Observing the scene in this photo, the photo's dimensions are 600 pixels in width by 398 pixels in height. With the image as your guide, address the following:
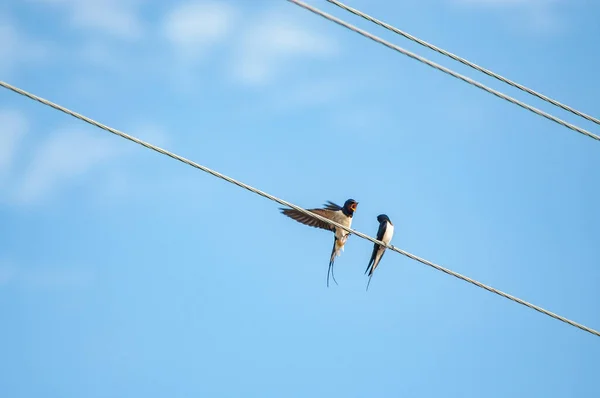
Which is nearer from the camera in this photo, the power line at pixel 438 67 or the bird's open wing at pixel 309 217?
the power line at pixel 438 67

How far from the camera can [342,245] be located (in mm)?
10852

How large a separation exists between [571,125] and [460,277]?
3.56ft

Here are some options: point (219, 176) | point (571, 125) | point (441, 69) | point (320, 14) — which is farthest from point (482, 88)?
point (219, 176)

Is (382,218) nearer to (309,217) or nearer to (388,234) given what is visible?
(388,234)

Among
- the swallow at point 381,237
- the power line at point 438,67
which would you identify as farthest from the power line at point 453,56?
the swallow at point 381,237

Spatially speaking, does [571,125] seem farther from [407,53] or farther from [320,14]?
[320,14]

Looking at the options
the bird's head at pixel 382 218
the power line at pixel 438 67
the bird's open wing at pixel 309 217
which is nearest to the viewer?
the power line at pixel 438 67

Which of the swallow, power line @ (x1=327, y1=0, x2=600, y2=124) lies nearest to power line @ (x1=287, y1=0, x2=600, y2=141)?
power line @ (x1=327, y1=0, x2=600, y2=124)

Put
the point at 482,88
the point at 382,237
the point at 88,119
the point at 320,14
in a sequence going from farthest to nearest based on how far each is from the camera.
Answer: the point at 382,237
the point at 482,88
the point at 320,14
the point at 88,119

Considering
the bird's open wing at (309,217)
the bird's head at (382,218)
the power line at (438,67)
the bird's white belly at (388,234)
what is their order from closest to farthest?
the power line at (438,67) < the bird's open wing at (309,217) < the bird's white belly at (388,234) < the bird's head at (382,218)

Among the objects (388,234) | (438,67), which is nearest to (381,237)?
(388,234)

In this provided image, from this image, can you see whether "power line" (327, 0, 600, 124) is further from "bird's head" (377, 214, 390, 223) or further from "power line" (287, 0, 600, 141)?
"bird's head" (377, 214, 390, 223)

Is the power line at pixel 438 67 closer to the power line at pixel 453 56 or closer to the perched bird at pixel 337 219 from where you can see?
the power line at pixel 453 56

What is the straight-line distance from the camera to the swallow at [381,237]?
1021cm
